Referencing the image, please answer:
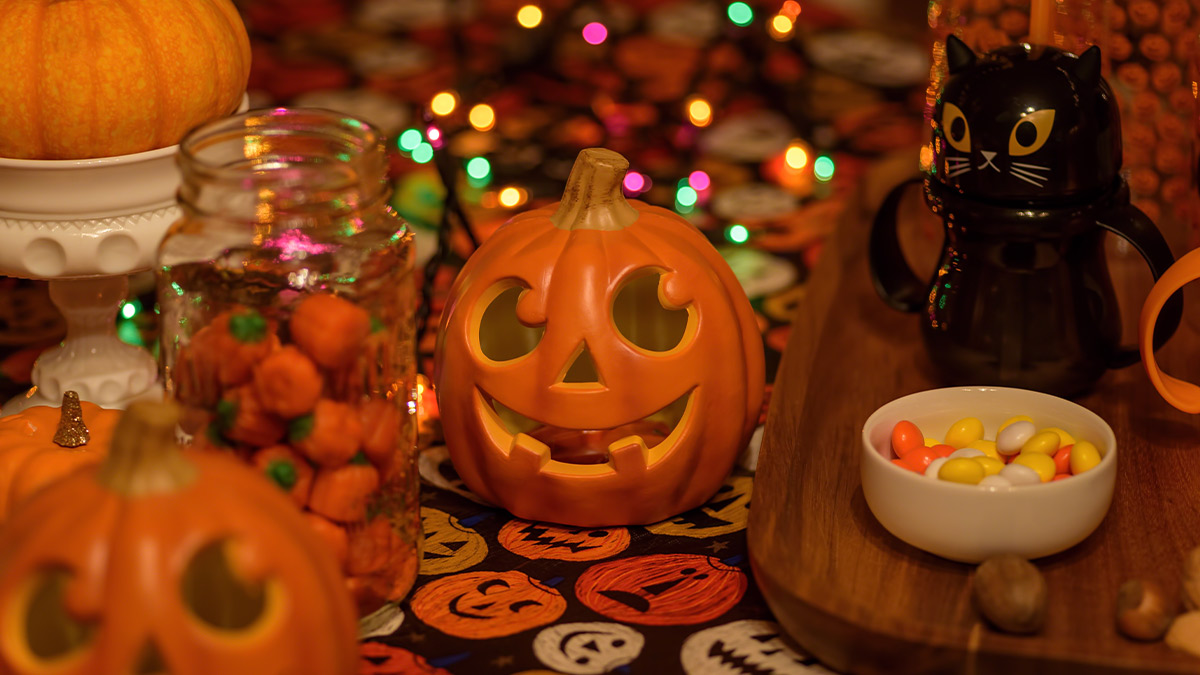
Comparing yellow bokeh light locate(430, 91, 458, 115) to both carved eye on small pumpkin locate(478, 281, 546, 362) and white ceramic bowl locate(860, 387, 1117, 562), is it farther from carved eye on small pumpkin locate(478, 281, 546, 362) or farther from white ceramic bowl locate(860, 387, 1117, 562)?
white ceramic bowl locate(860, 387, 1117, 562)

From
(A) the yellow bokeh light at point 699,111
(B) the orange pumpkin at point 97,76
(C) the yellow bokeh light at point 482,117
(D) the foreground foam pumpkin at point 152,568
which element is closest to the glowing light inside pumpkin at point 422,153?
(C) the yellow bokeh light at point 482,117

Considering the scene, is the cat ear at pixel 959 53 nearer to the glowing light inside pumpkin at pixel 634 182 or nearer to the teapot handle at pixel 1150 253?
the teapot handle at pixel 1150 253

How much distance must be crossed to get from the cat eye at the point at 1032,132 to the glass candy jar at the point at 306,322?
0.38 metres

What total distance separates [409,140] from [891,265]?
2.10 ft

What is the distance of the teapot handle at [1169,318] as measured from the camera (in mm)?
778

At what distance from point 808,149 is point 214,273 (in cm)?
91

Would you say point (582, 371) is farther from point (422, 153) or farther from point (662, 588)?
point (422, 153)

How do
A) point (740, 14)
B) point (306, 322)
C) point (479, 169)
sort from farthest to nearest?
point (740, 14), point (479, 169), point (306, 322)

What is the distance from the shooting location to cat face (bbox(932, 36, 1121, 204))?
794 mm

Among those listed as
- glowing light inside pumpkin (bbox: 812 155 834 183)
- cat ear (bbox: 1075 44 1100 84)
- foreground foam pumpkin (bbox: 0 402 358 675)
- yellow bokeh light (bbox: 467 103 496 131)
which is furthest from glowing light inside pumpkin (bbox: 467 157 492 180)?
foreground foam pumpkin (bbox: 0 402 358 675)

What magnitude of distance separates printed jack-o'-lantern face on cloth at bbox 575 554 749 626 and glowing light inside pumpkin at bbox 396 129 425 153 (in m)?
0.75

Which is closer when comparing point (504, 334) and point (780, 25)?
point (504, 334)

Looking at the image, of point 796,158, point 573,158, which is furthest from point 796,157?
point 573,158

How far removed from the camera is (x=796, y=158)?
4.75 feet
